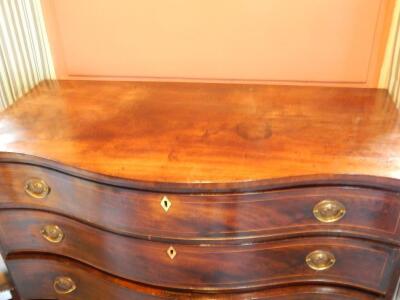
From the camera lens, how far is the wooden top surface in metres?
0.82

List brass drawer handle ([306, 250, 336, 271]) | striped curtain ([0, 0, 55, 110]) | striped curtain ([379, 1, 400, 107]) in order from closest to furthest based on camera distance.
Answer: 1. brass drawer handle ([306, 250, 336, 271])
2. striped curtain ([379, 1, 400, 107])
3. striped curtain ([0, 0, 55, 110])

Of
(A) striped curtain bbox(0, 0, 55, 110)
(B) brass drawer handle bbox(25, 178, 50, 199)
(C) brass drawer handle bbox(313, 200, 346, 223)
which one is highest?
(A) striped curtain bbox(0, 0, 55, 110)

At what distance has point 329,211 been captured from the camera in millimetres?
857

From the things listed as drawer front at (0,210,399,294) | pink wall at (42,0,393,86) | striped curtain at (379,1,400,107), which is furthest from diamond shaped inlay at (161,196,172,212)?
striped curtain at (379,1,400,107)

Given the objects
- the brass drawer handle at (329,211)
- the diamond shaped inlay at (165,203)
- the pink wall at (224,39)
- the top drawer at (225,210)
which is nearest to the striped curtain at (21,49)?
the pink wall at (224,39)

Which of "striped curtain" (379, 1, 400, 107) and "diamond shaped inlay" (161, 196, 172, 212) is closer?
"diamond shaped inlay" (161, 196, 172, 212)

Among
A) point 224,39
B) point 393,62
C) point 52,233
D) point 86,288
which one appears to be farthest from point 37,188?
point 393,62

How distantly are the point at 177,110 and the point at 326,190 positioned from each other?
1.57 feet

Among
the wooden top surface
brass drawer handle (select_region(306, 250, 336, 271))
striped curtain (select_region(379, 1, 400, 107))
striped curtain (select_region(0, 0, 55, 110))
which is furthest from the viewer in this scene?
striped curtain (select_region(0, 0, 55, 110))

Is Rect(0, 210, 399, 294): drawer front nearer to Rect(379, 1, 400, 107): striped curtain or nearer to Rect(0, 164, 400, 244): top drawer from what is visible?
Rect(0, 164, 400, 244): top drawer

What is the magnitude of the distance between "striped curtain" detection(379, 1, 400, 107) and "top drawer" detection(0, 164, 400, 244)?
1.34ft

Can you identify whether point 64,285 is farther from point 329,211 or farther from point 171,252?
point 329,211

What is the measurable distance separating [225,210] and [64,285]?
63cm

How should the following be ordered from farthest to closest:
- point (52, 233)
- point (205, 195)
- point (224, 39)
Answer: point (224, 39)
point (52, 233)
point (205, 195)
